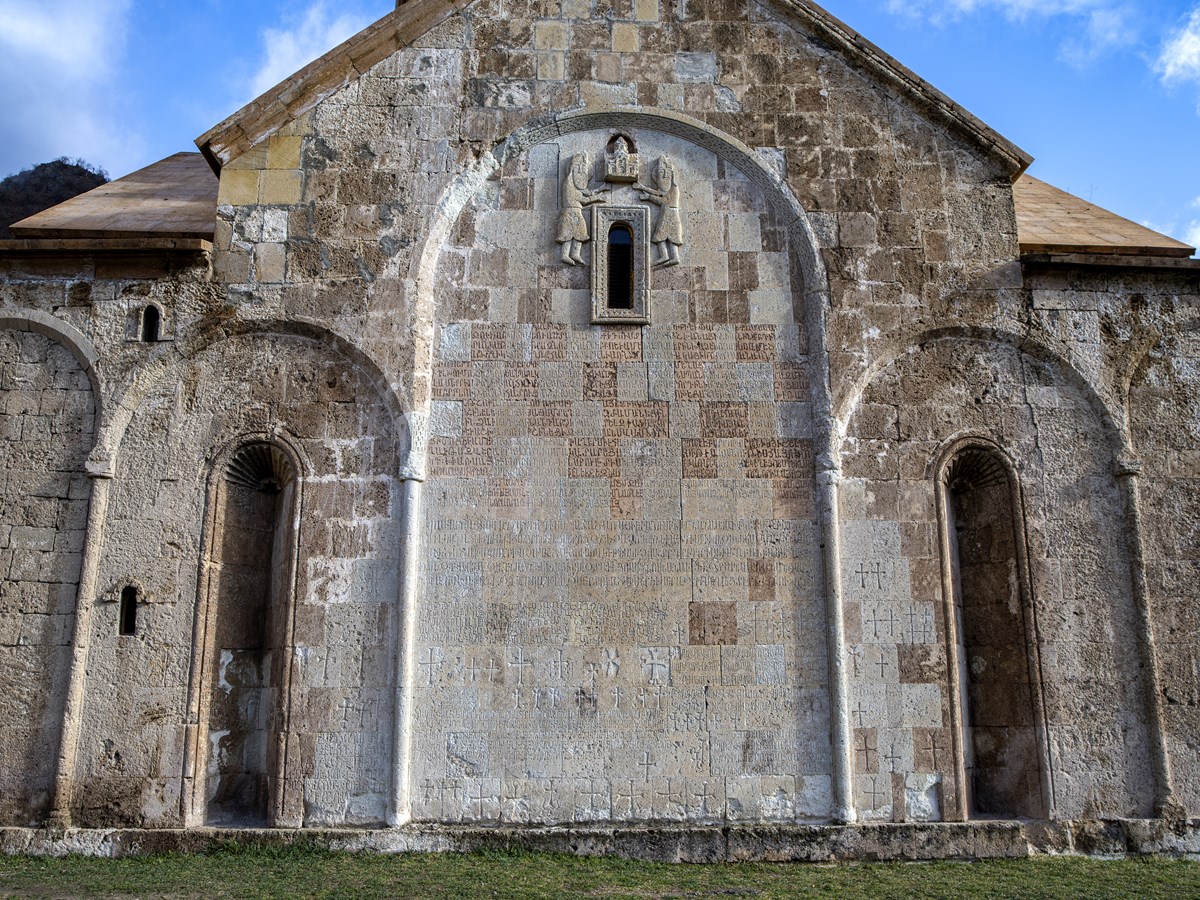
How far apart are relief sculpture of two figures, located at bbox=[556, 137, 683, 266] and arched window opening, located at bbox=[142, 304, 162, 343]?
3.93 meters

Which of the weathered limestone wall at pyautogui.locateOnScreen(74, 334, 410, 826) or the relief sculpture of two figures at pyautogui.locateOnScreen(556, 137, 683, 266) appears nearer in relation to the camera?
the weathered limestone wall at pyautogui.locateOnScreen(74, 334, 410, 826)

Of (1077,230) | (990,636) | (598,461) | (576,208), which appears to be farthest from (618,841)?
(1077,230)

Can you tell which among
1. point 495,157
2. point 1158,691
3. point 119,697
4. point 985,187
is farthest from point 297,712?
point 985,187

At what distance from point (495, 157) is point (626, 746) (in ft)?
18.9

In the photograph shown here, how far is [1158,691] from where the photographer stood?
911 centimetres

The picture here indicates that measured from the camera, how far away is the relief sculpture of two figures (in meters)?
9.96

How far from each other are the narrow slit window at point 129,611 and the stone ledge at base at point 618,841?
1680mm

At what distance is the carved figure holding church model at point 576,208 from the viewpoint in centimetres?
994

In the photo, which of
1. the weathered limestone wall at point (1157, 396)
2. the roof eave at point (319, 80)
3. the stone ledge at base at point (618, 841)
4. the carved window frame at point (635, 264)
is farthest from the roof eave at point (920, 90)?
the stone ledge at base at point (618, 841)

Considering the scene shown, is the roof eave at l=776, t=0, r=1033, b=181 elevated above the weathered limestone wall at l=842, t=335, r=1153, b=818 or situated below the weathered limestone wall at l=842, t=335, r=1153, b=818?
above

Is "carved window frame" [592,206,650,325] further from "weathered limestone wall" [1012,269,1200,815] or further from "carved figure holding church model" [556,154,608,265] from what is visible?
"weathered limestone wall" [1012,269,1200,815]

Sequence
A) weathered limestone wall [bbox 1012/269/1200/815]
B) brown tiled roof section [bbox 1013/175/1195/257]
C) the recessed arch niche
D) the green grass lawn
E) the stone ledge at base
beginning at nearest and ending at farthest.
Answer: the green grass lawn → the stone ledge at base → the recessed arch niche → weathered limestone wall [bbox 1012/269/1200/815] → brown tiled roof section [bbox 1013/175/1195/257]

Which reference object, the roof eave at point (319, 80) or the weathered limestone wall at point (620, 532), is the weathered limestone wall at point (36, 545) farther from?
the weathered limestone wall at point (620, 532)

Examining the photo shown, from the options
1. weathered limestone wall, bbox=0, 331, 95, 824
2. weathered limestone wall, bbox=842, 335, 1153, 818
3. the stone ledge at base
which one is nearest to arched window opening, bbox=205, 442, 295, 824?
the stone ledge at base
